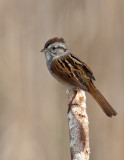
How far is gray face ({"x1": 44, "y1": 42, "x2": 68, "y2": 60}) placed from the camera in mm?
2594

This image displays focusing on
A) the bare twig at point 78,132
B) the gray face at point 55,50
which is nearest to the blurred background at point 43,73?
the gray face at point 55,50

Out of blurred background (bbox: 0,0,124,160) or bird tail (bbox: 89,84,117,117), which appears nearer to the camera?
bird tail (bbox: 89,84,117,117)

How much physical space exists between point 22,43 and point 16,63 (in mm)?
180

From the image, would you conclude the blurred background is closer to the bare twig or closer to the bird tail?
the bird tail

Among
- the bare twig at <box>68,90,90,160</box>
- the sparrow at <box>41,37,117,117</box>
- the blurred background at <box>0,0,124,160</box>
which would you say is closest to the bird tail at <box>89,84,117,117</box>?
the sparrow at <box>41,37,117,117</box>


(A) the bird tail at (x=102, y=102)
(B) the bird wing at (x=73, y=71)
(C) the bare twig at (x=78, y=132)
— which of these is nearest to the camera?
(C) the bare twig at (x=78, y=132)

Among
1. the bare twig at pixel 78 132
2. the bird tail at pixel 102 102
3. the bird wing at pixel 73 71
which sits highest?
the bird wing at pixel 73 71

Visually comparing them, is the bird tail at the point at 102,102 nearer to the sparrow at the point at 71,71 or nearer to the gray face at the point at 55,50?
the sparrow at the point at 71,71

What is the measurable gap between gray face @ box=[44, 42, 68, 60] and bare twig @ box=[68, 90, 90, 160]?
64 centimetres

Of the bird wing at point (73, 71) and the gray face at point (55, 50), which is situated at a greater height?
the gray face at point (55, 50)

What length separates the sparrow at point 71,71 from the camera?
2.36 m

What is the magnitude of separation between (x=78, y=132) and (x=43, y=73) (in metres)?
1.93

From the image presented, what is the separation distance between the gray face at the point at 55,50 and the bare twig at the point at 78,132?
25.1 inches

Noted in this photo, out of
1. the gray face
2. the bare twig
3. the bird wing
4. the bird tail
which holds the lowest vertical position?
the bare twig
